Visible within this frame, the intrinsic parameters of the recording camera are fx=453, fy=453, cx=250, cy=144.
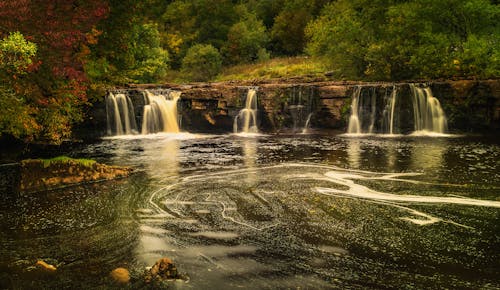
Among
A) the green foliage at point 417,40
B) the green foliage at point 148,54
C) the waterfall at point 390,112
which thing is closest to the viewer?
the waterfall at point 390,112

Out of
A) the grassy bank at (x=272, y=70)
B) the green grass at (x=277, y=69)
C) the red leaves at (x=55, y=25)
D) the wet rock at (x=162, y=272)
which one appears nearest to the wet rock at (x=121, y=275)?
the wet rock at (x=162, y=272)

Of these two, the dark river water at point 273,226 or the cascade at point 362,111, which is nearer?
the dark river water at point 273,226

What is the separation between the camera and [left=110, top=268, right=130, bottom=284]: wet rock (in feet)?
23.7

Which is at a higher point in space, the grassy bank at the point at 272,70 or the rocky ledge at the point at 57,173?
the grassy bank at the point at 272,70

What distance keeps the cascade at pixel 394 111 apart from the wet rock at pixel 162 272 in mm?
23675

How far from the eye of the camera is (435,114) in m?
28.2

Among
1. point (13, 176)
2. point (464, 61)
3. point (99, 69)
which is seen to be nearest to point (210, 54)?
point (464, 61)

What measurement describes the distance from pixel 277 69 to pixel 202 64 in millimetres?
11115

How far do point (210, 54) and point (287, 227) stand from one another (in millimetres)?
47802

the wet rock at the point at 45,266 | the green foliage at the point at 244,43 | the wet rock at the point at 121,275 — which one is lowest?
the wet rock at the point at 121,275

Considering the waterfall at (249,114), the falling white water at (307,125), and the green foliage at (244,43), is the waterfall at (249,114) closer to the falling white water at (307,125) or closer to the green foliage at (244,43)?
the falling white water at (307,125)

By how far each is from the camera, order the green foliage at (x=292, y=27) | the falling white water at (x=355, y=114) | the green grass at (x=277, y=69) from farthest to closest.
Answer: the green foliage at (x=292, y=27), the green grass at (x=277, y=69), the falling white water at (x=355, y=114)

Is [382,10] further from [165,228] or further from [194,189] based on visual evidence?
[165,228]

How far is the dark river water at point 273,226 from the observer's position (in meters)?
7.39
